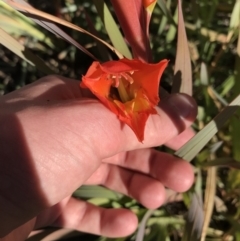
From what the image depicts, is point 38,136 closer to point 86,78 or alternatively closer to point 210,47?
point 86,78

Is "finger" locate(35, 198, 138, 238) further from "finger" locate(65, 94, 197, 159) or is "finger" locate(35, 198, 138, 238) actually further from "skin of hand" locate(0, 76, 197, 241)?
"finger" locate(65, 94, 197, 159)

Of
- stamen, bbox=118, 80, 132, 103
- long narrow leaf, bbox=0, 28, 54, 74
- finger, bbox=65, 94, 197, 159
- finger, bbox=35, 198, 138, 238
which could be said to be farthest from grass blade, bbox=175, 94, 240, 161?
long narrow leaf, bbox=0, 28, 54, 74

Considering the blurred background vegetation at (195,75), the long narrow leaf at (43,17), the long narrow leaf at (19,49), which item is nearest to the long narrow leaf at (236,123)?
the blurred background vegetation at (195,75)

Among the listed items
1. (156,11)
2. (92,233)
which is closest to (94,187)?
(92,233)

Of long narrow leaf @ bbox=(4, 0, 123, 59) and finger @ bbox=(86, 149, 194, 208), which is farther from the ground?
long narrow leaf @ bbox=(4, 0, 123, 59)

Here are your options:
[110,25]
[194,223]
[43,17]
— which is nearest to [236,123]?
[194,223]

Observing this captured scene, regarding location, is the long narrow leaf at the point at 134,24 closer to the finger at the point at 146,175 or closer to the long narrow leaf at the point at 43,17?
the long narrow leaf at the point at 43,17

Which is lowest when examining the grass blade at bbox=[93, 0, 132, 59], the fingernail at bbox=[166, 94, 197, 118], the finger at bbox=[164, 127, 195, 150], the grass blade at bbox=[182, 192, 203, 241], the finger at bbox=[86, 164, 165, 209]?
the grass blade at bbox=[182, 192, 203, 241]
